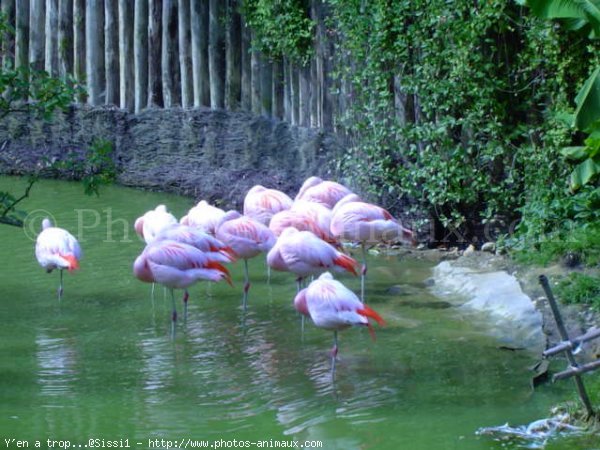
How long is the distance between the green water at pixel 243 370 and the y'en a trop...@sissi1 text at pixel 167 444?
28 mm

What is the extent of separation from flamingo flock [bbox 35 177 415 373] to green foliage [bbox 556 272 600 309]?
4.01ft

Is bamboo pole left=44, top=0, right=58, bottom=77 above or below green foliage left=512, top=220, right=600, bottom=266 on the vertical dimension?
above

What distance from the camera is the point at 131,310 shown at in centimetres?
733

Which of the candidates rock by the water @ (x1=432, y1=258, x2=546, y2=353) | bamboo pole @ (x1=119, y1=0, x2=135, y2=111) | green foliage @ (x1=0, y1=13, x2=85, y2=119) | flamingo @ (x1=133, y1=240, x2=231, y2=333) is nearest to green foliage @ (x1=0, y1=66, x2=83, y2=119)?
green foliage @ (x1=0, y1=13, x2=85, y2=119)

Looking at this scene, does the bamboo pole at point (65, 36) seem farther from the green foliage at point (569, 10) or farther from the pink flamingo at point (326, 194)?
the green foliage at point (569, 10)

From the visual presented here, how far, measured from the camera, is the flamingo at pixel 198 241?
7055 mm

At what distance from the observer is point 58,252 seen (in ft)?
24.9

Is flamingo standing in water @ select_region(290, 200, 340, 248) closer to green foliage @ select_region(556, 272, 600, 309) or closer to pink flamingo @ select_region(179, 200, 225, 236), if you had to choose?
pink flamingo @ select_region(179, 200, 225, 236)

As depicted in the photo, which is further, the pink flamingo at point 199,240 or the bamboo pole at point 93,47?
the bamboo pole at point 93,47

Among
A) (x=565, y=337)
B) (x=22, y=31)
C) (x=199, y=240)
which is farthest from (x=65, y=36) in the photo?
(x=565, y=337)

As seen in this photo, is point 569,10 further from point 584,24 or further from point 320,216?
point 320,216

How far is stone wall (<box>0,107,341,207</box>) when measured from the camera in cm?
1080

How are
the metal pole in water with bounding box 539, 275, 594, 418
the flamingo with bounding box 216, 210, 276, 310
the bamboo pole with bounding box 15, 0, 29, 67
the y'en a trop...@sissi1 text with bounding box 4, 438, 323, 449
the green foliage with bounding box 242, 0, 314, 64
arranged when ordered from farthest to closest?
the bamboo pole with bounding box 15, 0, 29, 67, the green foliage with bounding box 242, 0, 314, 64, the flamingo with bounding box 216, 210, 276, 310, the y'en a trop...@sissi1 text with bounding box 4, 438, 323, 449, the metal pole in water with bounding box 539, 275, 594, 418

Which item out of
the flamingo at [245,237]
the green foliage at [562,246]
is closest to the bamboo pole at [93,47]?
the flamingo at [245,237]
